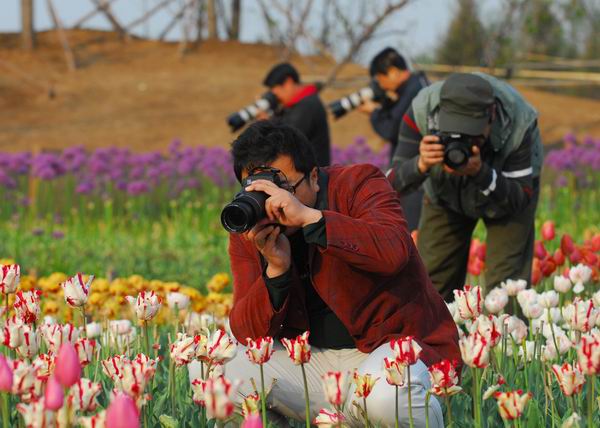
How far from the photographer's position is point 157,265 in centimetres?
721

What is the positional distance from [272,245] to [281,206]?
0.57 ft

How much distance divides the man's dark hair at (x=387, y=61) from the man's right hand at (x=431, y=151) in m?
2.38

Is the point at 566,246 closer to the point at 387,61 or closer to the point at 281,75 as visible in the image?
the point at 387,61

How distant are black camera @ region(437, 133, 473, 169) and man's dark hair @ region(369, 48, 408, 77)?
2470mm

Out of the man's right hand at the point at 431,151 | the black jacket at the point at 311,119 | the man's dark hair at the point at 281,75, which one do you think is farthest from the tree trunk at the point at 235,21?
the man's right hand at the point at 431,151

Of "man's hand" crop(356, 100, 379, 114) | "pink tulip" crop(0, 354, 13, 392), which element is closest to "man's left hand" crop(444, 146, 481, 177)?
"pink tulip" crop(0, 354, 13, 392)

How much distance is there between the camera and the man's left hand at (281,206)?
241 cm

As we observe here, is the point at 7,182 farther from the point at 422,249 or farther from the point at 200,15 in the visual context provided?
the point at 200,15

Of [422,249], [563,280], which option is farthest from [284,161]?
[422,249]

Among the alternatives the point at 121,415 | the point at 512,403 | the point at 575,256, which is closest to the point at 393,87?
the point at 575,256

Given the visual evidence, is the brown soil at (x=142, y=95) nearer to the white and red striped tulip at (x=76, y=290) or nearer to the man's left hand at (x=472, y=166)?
the man's left hand at (x=472, y=166)

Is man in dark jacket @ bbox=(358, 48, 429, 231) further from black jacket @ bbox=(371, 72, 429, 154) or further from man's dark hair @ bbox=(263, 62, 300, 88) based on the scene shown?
man's dark hair @ bbox=(263, 62, 300, 88)

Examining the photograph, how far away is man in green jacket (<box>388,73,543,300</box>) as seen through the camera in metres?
3.86

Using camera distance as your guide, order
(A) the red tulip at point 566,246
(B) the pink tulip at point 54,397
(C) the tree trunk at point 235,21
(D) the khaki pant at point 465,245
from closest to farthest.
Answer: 1. (B) the pink tulip at point 54,397
2. (D) the khaki pant at point 465,245
3. (A) the red tulip at point 566,246
4. (C) the tree trunk at point 235,21
